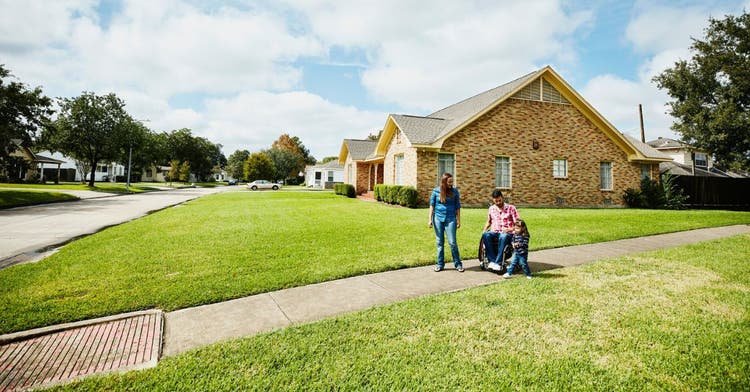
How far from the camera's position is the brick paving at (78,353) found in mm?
2837

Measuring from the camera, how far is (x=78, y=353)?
318 centimetres

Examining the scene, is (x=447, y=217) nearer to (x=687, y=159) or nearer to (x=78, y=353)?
(x=78, y=353)

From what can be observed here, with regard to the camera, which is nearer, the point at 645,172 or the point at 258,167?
the point at 645,172

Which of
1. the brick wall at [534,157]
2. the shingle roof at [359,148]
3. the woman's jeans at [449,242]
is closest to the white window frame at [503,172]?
the brick wall at [534,157]

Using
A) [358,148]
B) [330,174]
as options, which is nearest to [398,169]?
[358,148]

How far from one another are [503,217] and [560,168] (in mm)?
16608

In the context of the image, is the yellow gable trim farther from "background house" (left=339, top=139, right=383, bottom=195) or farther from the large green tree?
the large green tree

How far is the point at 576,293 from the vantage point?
4773 millimetres

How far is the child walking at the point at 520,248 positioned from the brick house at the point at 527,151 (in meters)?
11.9

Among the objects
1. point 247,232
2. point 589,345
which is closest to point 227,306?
point 589,345

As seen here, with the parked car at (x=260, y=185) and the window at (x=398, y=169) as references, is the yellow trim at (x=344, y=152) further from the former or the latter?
the parked car at (x=260, y=185)

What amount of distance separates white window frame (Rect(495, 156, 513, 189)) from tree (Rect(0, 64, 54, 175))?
28.7m

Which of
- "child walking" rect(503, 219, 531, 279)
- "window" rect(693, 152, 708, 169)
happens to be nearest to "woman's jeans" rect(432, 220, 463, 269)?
"child walking" rect(503, 219, 531, 279)

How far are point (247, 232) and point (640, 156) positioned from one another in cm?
2314
